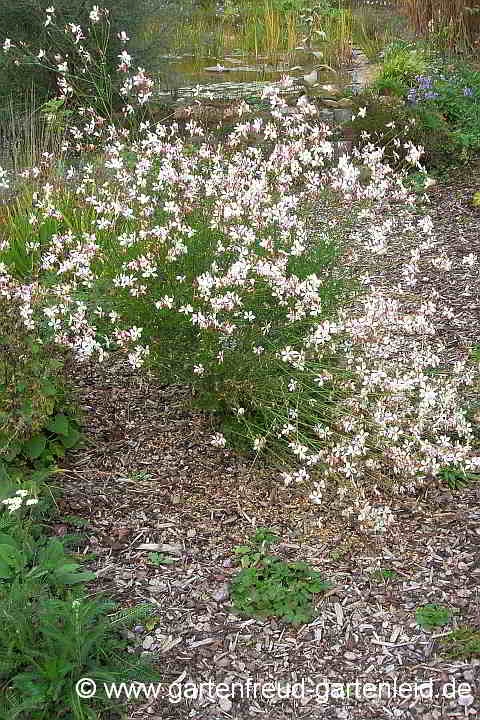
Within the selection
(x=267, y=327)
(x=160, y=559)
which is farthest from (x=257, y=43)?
(x=160, y=559)

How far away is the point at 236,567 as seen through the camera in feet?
9.06

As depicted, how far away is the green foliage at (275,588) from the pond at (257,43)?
5552 mm

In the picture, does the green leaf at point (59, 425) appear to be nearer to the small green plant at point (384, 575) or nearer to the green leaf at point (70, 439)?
the green leaf at point (70, 439)

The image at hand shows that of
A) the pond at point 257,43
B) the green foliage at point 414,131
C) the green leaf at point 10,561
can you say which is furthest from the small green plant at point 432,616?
the pond at point 257,43

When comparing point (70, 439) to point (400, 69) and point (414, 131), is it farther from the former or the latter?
point (400, 69)

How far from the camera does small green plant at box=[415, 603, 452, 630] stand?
2.46m

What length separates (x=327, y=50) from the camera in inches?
358

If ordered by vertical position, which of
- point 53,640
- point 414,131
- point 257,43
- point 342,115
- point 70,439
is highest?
point 257,43

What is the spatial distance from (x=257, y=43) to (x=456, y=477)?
7.64m

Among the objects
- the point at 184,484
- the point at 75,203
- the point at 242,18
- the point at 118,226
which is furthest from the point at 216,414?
the point at 242,18

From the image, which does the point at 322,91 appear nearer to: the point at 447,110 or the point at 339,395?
the point at 447,110

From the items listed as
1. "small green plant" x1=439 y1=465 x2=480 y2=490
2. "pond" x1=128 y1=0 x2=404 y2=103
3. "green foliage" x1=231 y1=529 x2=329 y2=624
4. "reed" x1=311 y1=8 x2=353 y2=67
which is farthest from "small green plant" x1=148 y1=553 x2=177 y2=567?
"reed" x1=311 y1=8 x2=353 y2=67

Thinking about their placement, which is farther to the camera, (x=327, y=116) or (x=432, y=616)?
(x=327, y=116)

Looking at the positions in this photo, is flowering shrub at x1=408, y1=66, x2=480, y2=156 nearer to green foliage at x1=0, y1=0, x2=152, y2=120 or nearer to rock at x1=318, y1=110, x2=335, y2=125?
rock at x1=318, y1=110, x2=335, y2=125
